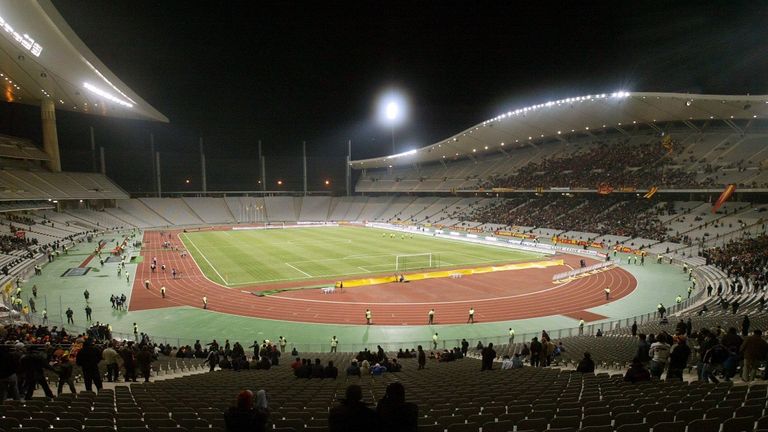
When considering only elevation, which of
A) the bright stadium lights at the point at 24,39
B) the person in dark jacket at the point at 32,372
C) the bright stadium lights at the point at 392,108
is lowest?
the person in dark jacket at the point at 32,372

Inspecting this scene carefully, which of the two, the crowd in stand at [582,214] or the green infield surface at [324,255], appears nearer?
the green infield surface at [324,255]

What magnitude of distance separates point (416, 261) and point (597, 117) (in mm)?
36898

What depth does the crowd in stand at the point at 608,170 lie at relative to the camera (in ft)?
174

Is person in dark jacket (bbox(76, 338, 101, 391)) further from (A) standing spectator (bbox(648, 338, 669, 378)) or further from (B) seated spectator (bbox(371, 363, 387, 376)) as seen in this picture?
(A) standing spectator (bbox(648, 338, 669, 378))

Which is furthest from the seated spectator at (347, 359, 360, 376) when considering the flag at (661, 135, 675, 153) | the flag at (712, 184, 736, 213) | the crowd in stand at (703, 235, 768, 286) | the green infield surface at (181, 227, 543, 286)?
the flag at (661, 135, 675, 153)

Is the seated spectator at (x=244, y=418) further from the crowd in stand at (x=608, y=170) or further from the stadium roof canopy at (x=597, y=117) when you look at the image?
the crowd in stand at (x=608, y=170)

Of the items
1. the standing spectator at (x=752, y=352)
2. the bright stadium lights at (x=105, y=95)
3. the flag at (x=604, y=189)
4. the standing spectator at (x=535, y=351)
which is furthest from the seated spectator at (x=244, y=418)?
the bright stadium lights at (x=105, y=95)

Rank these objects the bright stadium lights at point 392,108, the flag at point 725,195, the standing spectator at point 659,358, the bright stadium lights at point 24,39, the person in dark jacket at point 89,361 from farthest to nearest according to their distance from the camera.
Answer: the bright stadium lights at point 392,108
the flag at point 725,195
the bright stadium lights at point 24,39
the standing spectator at point 659,358
the person in dark jacket at point 89,361

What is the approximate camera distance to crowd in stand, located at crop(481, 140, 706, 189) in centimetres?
5316

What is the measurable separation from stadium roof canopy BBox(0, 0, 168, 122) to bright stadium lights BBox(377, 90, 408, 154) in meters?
35.8

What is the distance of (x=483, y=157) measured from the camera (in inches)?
3536

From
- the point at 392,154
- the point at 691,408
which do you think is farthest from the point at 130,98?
the point at 691,408

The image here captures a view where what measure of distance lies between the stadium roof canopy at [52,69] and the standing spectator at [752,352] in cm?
3762

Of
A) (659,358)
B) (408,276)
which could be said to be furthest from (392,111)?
(659,358)
